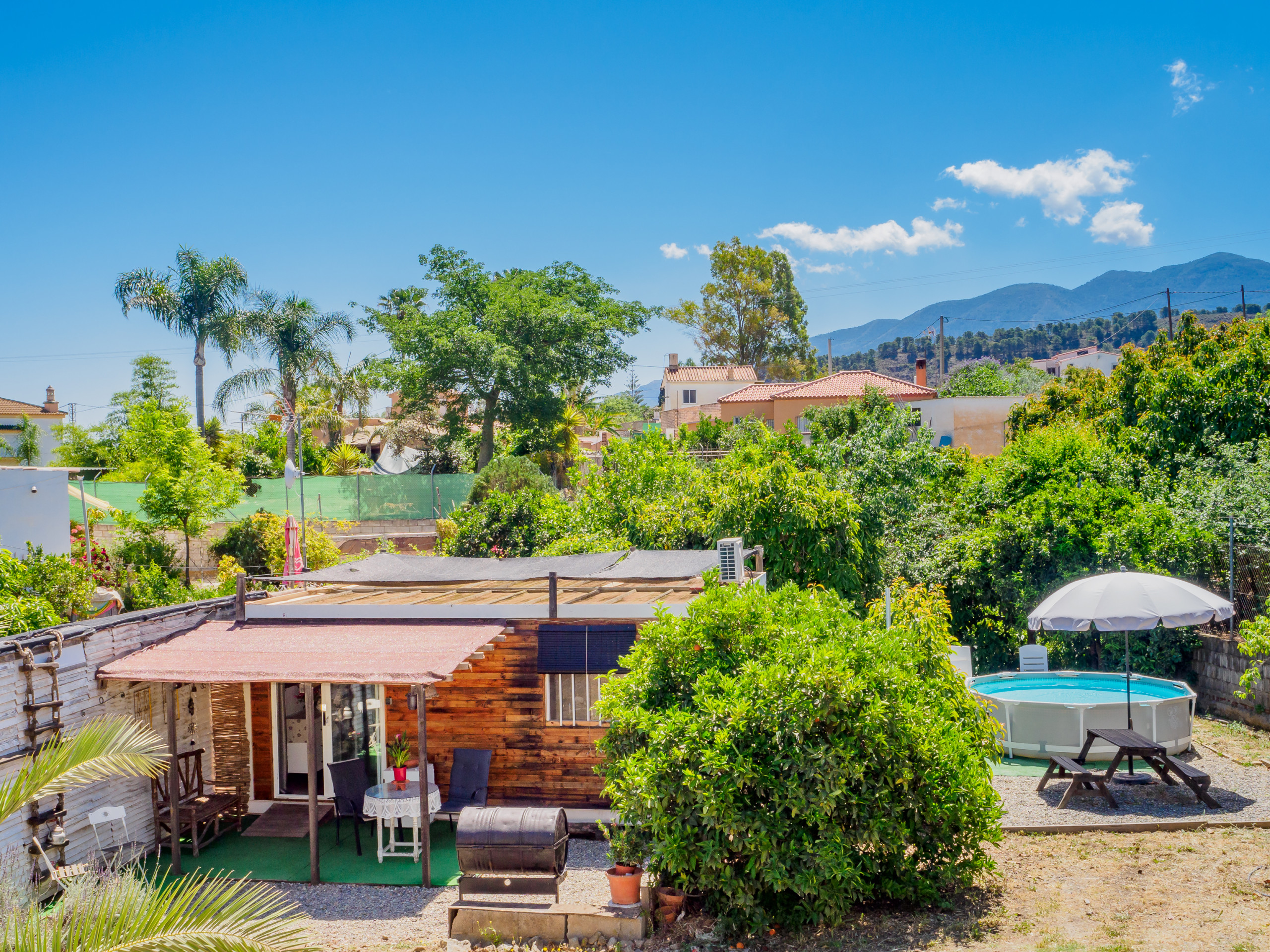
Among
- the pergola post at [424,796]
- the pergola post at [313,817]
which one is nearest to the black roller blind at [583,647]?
the pergola post at [424,796]

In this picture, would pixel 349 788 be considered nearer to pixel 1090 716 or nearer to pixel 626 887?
pixel 626 887

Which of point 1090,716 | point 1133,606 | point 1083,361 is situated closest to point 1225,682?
point 1090,716

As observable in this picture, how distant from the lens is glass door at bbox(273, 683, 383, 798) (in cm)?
988

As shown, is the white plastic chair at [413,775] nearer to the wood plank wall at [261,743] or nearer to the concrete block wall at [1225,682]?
the wood plank wall at [261,743]

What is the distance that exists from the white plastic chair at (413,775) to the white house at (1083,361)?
7998cm

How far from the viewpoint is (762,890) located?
6.25 m

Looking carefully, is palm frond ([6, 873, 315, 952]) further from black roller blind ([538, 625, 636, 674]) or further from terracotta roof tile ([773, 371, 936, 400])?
terracotta roof tile ([773, 371, 936, 400])

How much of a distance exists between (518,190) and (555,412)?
8977 mm

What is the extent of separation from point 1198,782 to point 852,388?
3045cm

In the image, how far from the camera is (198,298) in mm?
41375

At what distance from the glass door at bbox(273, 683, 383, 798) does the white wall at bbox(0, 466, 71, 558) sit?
34.6 ft

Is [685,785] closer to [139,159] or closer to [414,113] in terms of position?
[414,113]

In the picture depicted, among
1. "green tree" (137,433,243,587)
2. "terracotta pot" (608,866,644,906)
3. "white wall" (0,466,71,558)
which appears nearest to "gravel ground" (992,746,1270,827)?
"terracotta pot" (608,866,644,906)

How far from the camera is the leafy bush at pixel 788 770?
592cm
